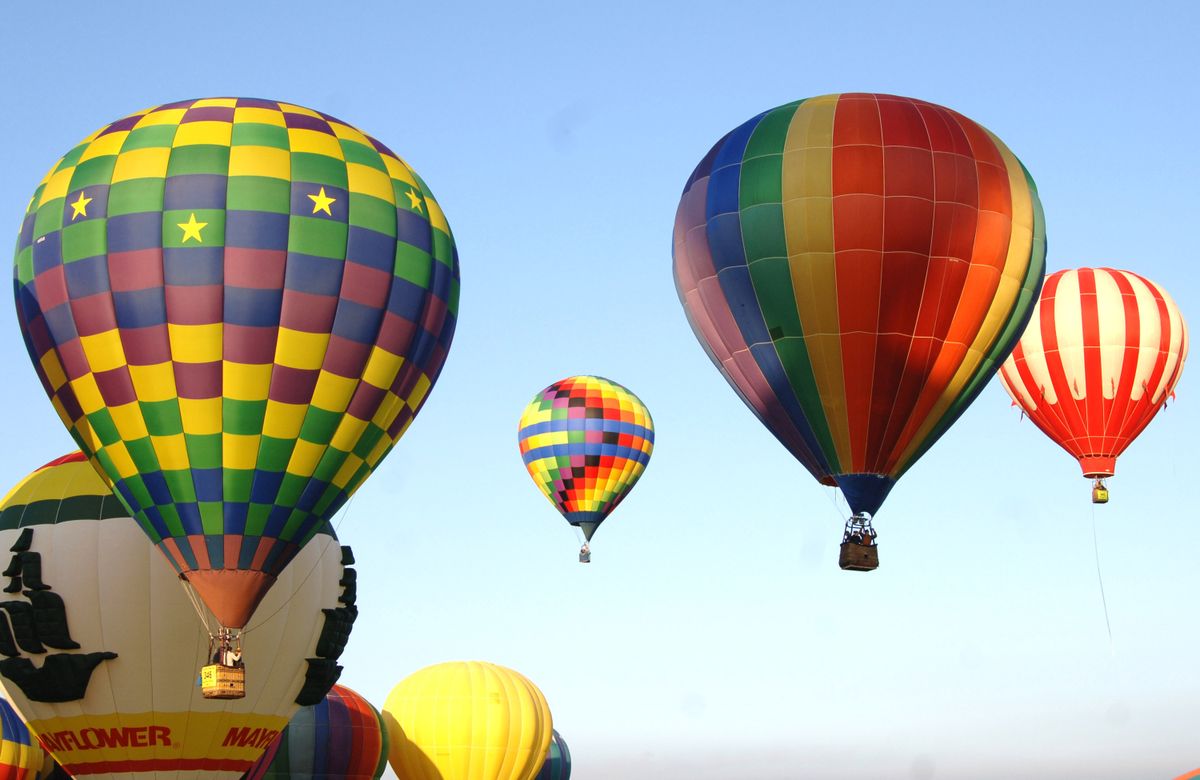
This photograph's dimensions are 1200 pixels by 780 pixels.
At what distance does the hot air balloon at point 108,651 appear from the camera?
2109 cm

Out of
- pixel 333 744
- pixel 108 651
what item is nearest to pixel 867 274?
pixel 108 651

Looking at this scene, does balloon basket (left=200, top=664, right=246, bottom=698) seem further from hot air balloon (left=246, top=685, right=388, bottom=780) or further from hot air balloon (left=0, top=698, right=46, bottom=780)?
hot air balloon (left=246, top=685, right=388, bottom=780)

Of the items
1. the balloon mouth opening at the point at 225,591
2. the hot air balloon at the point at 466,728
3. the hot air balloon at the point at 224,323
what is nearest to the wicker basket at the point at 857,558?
the hot air balloon at the point at 224,323

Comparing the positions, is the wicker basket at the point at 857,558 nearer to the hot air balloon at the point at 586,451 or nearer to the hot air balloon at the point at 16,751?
the hot air balloon at the point at 16,751

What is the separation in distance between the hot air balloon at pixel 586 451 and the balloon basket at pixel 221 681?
18472 millimetres

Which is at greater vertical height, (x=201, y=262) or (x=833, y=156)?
(x=833, y=156)

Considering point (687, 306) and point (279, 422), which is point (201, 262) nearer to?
point (279, 422)

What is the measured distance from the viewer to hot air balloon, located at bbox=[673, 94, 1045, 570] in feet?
73.7

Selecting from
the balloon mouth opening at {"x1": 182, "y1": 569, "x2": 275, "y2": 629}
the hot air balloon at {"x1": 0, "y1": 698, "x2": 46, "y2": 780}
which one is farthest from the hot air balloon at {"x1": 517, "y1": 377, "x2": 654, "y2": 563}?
the balloon mouth opening at {"x1": 182, "y1": 569, "x2": 275, "y2": 629}

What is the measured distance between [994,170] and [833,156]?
196 centimetres

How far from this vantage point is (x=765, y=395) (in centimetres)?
2322

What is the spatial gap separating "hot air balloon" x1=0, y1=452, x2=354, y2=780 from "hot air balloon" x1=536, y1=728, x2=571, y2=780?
13019 millimetres

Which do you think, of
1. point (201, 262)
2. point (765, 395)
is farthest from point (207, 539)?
point (765, 395)

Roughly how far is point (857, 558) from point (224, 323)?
8.04m
